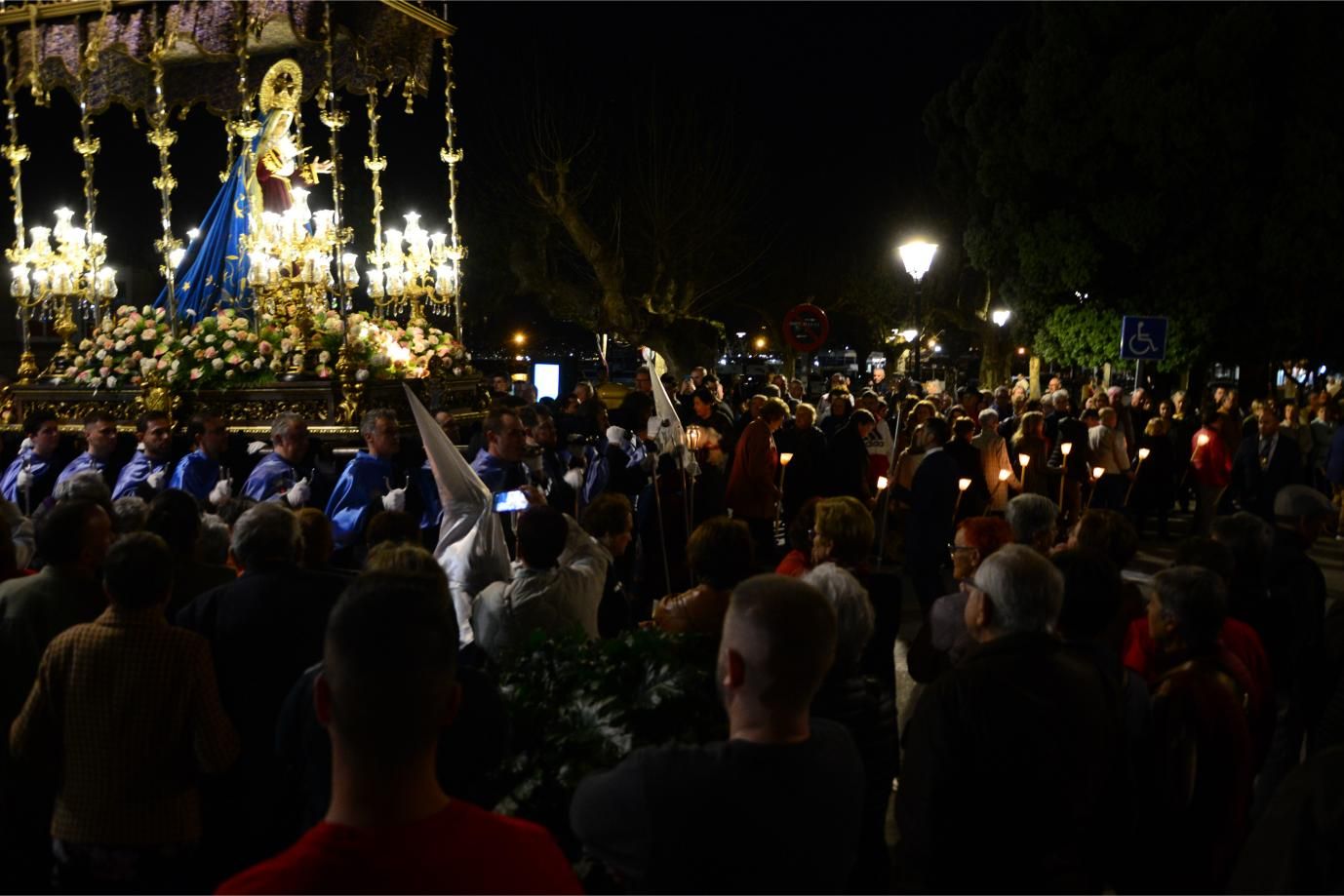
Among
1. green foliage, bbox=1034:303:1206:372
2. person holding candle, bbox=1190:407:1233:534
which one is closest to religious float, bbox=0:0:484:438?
person holding candle, bbox=1190:407:1233:534

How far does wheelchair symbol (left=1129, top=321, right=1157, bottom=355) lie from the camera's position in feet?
51.1

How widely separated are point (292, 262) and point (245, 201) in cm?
150

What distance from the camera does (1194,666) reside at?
378cm

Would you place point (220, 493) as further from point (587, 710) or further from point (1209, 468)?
point (1209, 468)

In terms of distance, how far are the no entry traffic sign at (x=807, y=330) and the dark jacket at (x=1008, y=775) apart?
429 inches

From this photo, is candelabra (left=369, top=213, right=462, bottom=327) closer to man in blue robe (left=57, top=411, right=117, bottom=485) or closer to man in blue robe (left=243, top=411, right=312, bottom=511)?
man in blue robe (left=57, top=411, right=117, bottom=485)

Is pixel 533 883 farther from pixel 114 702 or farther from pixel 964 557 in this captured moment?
pixel 964 557

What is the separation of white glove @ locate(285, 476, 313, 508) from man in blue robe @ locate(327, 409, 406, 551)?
193 mm

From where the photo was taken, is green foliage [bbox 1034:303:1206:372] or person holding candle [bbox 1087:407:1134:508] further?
green foliage [bbox 1034:303:1206:372]

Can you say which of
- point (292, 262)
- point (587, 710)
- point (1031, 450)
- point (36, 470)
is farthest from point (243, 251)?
point (587, 710)

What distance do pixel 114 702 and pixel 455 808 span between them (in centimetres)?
201

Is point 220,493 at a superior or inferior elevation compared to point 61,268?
inferior

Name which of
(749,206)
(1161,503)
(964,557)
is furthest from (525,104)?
(964,557)

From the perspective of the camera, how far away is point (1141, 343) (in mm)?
15586
